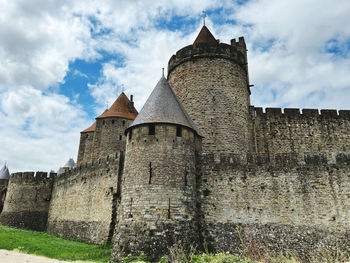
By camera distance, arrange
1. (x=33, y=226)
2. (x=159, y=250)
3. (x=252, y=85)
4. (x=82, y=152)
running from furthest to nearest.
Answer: (x=82, y=152)
(x=33, y=226)
(x=252, y=85)
(x=159, y=250)

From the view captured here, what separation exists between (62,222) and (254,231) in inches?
537

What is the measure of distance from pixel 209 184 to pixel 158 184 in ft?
8.09

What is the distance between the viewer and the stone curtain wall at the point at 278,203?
1114 centimetres

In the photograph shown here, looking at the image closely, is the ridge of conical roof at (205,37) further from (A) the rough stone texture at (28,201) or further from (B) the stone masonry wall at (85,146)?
(A) the rough stone texture at (28,201)

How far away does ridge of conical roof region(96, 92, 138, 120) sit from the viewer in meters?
25.4

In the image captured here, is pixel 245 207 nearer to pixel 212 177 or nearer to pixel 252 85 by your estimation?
pixel 212 177

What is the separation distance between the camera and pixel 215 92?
16.1 m

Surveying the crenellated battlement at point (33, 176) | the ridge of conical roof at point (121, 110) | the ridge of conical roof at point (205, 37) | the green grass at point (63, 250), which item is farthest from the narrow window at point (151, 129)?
the crenellated battlement at point (33, 176)

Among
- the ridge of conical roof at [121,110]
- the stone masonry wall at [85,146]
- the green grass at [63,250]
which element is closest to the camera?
the green grass at [63,250]

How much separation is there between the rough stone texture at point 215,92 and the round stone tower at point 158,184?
9.94ft

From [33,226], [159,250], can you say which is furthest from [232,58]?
[33,226]

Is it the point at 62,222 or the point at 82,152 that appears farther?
the point at 82,152

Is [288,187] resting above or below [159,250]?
above

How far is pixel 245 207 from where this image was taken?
1178 centimetres
